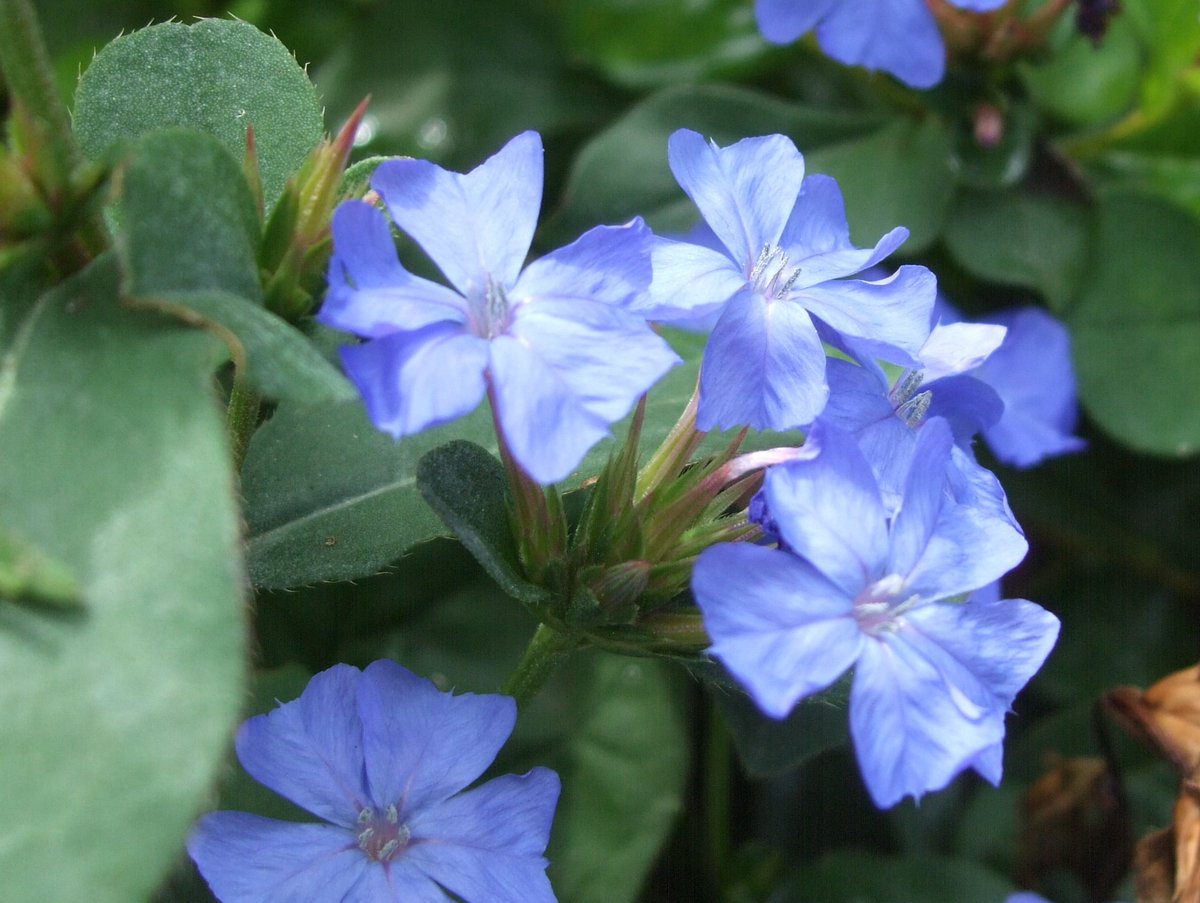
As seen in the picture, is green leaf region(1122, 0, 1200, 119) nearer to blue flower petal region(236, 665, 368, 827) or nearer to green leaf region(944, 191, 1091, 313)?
green leaf region(944, 191, 1091, 313)

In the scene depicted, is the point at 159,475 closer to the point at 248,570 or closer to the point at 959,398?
the point at 248,570

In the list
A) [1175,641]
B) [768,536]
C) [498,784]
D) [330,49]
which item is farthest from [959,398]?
[330,49]

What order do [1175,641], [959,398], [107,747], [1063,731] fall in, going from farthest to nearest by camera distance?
1. [1175,641]
2. [1063,731]
3. [959,398]
4. [107,747]

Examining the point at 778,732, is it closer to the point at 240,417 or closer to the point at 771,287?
the point at 771,287

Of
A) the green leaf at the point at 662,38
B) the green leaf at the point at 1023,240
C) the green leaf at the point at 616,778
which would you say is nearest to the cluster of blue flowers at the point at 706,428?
the green leaf at the point at 616,778

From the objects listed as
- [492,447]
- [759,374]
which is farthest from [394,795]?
[759,374]

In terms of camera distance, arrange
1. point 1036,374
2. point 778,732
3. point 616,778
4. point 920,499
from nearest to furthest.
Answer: point 920,499 → point 778,732 → point 616,778 → point 1036,374

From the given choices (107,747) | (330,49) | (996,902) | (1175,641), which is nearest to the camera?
(107,747)
